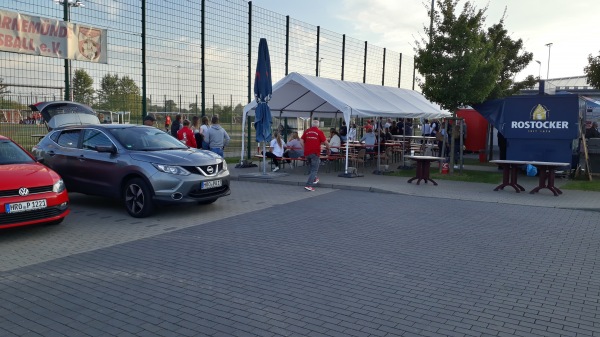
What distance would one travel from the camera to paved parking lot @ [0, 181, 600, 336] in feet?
14.3

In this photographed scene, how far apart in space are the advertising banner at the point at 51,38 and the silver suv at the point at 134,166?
3655 mm

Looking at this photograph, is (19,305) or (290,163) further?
(290,163)

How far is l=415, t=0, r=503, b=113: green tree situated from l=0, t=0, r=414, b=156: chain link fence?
23.4 feet

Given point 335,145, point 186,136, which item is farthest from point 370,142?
point 186,136

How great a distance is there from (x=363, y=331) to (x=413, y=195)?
806 cm

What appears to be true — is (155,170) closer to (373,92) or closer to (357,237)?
(357,237)

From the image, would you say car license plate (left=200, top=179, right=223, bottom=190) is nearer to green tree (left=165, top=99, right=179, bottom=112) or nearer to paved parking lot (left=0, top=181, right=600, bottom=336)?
paved parking lot (left=0, top=181, right=600, bottom=336)

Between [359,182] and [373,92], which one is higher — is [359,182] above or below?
below

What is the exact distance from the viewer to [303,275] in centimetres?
570

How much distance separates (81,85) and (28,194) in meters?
7.77

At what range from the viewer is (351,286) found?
5328 millimetres

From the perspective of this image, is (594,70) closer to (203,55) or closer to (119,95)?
(203,55)

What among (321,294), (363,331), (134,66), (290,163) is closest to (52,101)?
(134,66)

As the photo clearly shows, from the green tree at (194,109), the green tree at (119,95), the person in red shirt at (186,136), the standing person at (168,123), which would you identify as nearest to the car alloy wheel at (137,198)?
the person in red shirt at (186,136)
